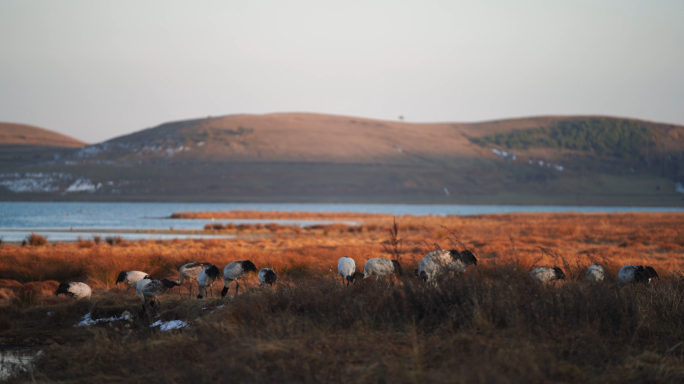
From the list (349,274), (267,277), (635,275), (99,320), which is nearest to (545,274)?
(635,275)

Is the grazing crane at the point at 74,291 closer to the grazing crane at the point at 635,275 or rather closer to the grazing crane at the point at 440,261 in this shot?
the grazing crane at the point at 440,261

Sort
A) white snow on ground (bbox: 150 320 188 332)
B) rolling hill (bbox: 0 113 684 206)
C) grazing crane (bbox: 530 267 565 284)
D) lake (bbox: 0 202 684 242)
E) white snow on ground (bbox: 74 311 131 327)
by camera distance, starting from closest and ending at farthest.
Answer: white snow on ground (bbox: 150 320 188 332), white snow on ground (bbox: 74 311 131 327), grazing crane (bbox: 530 267 565 284), lake (bbox: 0 202 684 242), rolling hill (bbox: 0 113 684 206)

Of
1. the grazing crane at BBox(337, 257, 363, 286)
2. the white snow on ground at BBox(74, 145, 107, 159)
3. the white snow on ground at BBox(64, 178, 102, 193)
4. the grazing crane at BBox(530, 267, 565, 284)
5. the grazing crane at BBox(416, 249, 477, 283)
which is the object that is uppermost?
the white snow on ground at BBox(74, 145, 107, 159)

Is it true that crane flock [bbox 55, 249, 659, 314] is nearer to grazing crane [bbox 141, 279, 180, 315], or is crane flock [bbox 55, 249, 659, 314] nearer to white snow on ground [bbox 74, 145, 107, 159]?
grazing crane [bbox 141, 279, 180, 315]

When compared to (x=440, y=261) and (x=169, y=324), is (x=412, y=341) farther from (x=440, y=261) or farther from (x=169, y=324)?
(x=169, y=324)

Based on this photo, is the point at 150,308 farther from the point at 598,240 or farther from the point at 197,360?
the point at 598,240

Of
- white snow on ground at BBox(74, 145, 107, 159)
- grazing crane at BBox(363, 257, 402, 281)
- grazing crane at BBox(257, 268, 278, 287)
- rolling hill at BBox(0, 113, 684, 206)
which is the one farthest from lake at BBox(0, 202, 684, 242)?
white snow on ground at BBox(74, 145, 107, 159)

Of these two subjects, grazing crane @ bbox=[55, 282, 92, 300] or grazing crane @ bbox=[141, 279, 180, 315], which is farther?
grazing crane @ bbox=[55, 282, 92, 300]

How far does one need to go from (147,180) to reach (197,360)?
170069 millimetres

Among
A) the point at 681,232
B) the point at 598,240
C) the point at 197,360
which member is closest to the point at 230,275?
the point at 197,360

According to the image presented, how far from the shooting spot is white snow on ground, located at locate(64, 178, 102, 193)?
15650 cm

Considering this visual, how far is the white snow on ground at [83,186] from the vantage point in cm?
15650

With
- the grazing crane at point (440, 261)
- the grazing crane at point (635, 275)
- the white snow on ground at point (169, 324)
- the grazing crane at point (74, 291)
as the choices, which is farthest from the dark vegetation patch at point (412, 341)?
the grazing crane at point (74, 291)

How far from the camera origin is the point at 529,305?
7.68 meters
